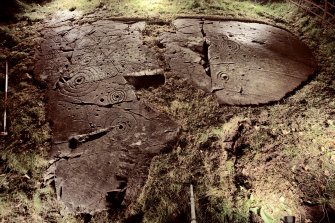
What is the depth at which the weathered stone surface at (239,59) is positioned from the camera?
4141 millimetres

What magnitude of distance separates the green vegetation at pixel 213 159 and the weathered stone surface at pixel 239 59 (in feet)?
0.75

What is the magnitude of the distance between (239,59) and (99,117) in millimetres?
2584

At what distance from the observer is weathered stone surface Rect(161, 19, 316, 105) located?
4.14 metres

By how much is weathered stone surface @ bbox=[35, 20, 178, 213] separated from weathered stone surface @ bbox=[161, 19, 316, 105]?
644 mm

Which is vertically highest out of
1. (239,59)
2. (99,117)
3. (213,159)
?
(239,59)

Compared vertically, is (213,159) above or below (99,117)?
below

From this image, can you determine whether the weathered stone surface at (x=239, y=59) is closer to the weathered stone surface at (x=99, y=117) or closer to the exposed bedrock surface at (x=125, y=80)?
the exposed bedrock surface at (x=125, y=80)

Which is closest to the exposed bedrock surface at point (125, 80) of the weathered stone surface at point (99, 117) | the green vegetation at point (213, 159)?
the weathered stone surface at point (99, 117)

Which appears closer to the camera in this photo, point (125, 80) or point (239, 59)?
point (125, 80)

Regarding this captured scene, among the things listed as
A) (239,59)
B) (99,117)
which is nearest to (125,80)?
(99,117)

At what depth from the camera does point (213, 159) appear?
130 inches

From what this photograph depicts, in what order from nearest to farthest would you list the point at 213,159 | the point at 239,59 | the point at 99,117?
the point at 213,159
the point at 99,117
the point at 239,59

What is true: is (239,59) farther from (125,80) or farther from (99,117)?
(99,117)

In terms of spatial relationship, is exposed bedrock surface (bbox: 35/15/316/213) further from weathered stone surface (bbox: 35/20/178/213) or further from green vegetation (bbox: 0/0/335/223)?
green vegetation (bbox: 0/0/335/223)
